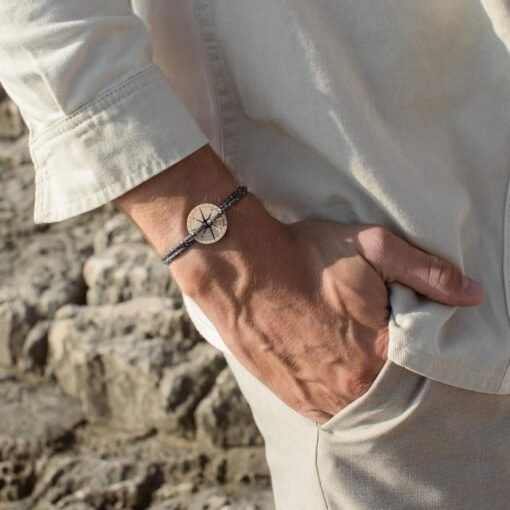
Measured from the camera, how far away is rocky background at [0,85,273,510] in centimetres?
192

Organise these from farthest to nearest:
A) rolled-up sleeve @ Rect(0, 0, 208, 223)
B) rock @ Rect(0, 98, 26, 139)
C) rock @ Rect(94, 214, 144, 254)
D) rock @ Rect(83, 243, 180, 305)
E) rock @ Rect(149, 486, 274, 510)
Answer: rock @ Rect(0, 98, 26, 139) → rock @ Rect(94, 214, 144, 254) → rock @ Rect(83, 243, 180, 305) → rock @ Rect(149, 486, 274, 510) → rolled-up sleeve @ Rect(0, 0, 208, 223)

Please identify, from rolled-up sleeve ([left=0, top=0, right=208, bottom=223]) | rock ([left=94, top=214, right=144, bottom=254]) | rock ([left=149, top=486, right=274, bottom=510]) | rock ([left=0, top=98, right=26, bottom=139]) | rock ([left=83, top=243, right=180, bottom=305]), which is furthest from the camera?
rock ([left=0, top=98, right=26, bottom=139])

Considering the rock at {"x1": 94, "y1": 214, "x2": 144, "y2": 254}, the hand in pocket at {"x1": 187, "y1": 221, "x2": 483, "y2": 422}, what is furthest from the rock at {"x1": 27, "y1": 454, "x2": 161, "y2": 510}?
the hand in pocket at {"x1": 187, "y1": 221, "x2": 483, "y2": 422}

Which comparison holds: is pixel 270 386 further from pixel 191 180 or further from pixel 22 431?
pixel 22 431

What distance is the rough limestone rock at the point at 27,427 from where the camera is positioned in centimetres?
194

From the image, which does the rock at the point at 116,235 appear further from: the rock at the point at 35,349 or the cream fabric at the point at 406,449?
the cream fabric at the point at 406,449

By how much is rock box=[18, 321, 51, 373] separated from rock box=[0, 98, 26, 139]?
0.70 m

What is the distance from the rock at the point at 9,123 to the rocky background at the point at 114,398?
0.51m

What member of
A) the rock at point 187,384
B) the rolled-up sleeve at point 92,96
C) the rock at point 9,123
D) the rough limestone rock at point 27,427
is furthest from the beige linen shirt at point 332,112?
the rock at point 9,123

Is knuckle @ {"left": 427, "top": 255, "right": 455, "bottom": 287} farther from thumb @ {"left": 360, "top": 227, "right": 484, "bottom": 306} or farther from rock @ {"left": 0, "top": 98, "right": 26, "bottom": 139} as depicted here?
rock @ {"left": 0, "top": 98, "right": 26, "bottom": 139}

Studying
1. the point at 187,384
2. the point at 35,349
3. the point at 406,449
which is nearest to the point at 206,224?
the point at 406,449

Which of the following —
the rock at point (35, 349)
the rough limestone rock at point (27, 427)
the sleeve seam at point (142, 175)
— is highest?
the sleeve seam at point (142, 175)

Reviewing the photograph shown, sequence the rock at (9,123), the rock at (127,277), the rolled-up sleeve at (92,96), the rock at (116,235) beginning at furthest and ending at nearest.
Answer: the rock at (9,123), the rock at (116,235), the rock at (127,277), the rolled-up sleeve at (92,96)

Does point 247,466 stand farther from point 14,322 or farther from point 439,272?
point 439,272
